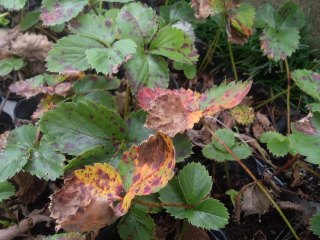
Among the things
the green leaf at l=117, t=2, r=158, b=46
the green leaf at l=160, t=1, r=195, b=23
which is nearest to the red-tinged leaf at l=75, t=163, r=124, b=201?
the green leaf at l=117, t=2, r=158, b=46

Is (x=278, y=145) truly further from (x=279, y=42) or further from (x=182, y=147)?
(x=279, y=42)

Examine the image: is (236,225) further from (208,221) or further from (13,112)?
(13,112)

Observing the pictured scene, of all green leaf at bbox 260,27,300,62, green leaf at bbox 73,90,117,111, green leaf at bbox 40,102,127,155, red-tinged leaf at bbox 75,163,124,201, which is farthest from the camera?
green leaf at bbox 260,27,300,62

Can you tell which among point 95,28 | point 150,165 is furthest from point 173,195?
point 95,28

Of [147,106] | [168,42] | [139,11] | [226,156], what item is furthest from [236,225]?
[139,11]

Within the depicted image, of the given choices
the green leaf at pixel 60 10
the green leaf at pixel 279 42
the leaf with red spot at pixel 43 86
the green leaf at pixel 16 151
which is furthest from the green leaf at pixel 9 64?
the green leaf at pixel 279 42

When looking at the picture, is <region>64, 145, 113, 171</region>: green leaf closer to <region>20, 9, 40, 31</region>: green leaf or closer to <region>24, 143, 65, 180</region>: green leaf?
<region>24, 143, 65, 180</region>: green leaf

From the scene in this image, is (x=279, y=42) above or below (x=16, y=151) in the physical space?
above
